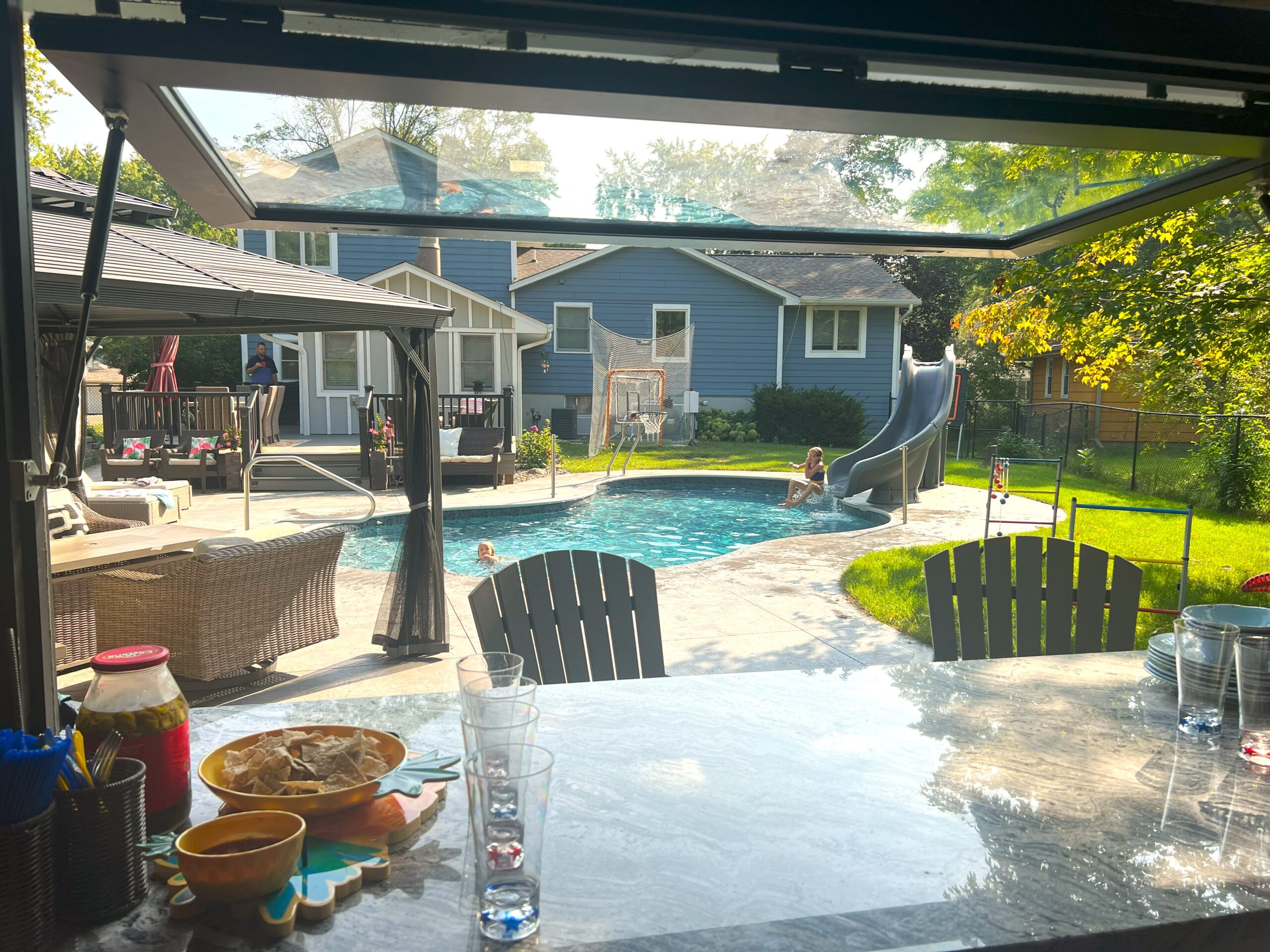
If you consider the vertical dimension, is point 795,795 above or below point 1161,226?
below

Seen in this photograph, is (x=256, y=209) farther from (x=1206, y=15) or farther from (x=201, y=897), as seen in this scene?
(x=1206, y=15)

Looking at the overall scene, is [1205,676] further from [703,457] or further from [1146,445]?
[703,457]

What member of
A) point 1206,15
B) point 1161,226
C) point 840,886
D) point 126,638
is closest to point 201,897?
point 840,886

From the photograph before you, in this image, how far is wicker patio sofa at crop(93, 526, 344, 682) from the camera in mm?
4508

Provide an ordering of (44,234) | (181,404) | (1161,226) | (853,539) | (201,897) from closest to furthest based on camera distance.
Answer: (201,897) < (44,234) < (1161,226) < (853,539) < (181,404)

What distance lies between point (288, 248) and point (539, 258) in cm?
601

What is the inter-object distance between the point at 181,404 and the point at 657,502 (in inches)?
288

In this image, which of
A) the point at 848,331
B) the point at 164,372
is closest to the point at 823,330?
the point at 848,331

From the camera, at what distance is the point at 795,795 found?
155 cm

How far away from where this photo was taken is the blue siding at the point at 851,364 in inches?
868

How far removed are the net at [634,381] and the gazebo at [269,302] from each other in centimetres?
1066

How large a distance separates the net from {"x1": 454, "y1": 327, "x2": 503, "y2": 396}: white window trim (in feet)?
6.24

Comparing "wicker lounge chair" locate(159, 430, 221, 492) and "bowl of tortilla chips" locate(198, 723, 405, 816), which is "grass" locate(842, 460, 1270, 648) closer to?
"bowl of tortilla chips" locate(198, 723, 405, 816)

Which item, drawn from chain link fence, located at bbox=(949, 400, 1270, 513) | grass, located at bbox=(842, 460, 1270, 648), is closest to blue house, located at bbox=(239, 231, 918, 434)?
chain link fence, located at bbox=(949, 400, 1270, 513)
